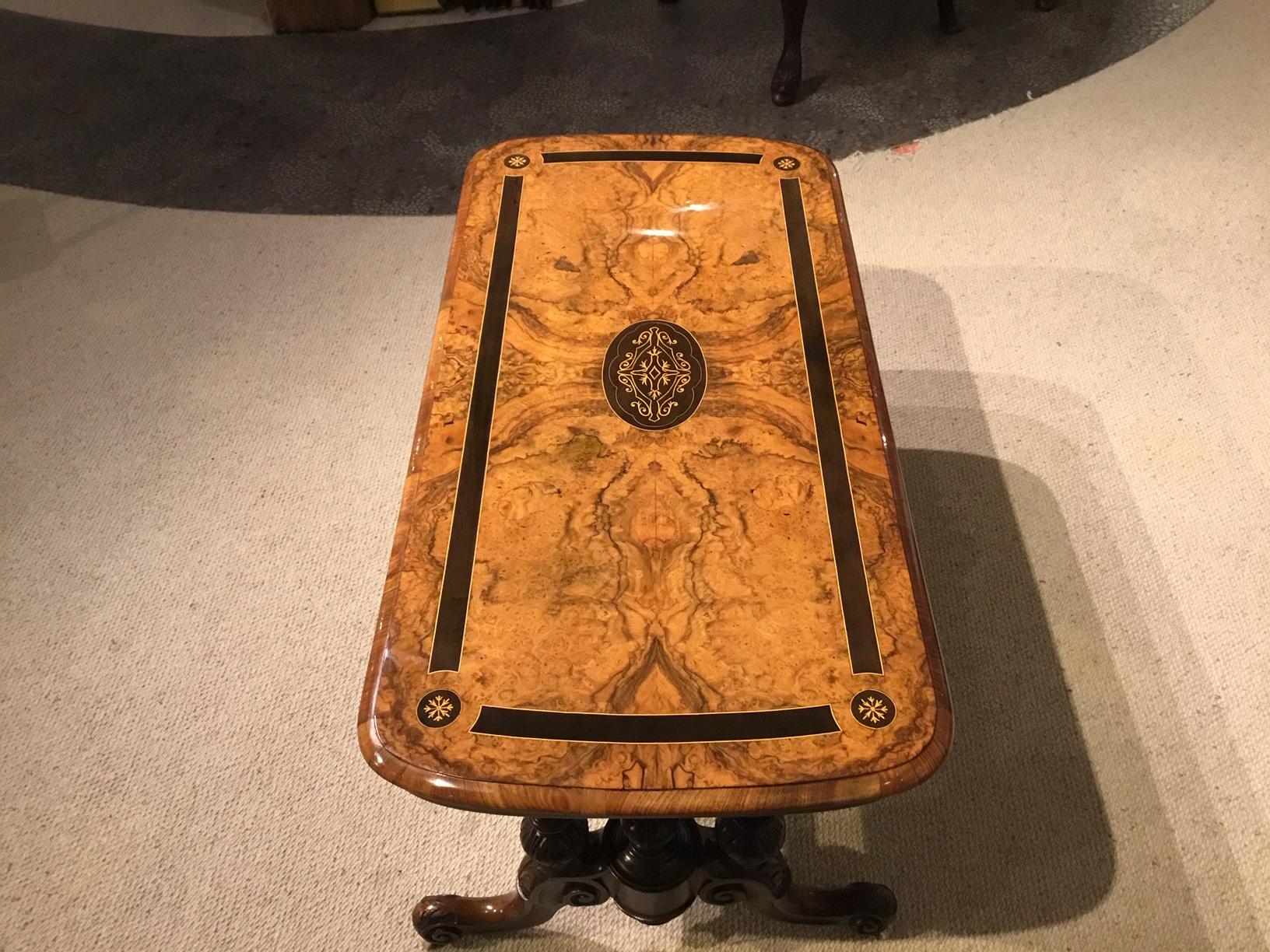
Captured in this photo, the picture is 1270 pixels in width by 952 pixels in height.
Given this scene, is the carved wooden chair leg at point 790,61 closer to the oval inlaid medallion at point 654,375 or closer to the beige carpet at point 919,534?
the beige carpet at point 919,534

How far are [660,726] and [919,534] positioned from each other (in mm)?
772

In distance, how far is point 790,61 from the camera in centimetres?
214

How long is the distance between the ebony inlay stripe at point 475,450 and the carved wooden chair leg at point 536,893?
23 cm

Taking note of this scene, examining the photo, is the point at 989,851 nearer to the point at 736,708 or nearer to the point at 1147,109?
the point at 736,708

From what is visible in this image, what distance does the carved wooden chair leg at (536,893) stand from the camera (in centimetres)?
99

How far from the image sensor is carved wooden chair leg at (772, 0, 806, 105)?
2.07m

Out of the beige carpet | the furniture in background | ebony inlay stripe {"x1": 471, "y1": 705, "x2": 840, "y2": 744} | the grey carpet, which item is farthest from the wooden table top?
the furniture in background

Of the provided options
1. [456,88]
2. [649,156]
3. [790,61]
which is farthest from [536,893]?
[456,88]

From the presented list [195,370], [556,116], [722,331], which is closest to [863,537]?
[722,331]

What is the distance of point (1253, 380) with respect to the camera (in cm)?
163

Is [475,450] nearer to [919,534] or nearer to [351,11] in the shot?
[919,534]

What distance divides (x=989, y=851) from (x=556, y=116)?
5.52 ft

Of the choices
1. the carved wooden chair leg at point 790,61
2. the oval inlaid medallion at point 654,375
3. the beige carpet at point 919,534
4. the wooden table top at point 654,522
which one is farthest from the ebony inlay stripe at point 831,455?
the carved wooden chair leg at point 790,61

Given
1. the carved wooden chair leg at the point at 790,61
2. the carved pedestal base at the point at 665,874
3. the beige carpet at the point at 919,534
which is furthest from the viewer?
the carved wooden chair leg at the point at 790,61
